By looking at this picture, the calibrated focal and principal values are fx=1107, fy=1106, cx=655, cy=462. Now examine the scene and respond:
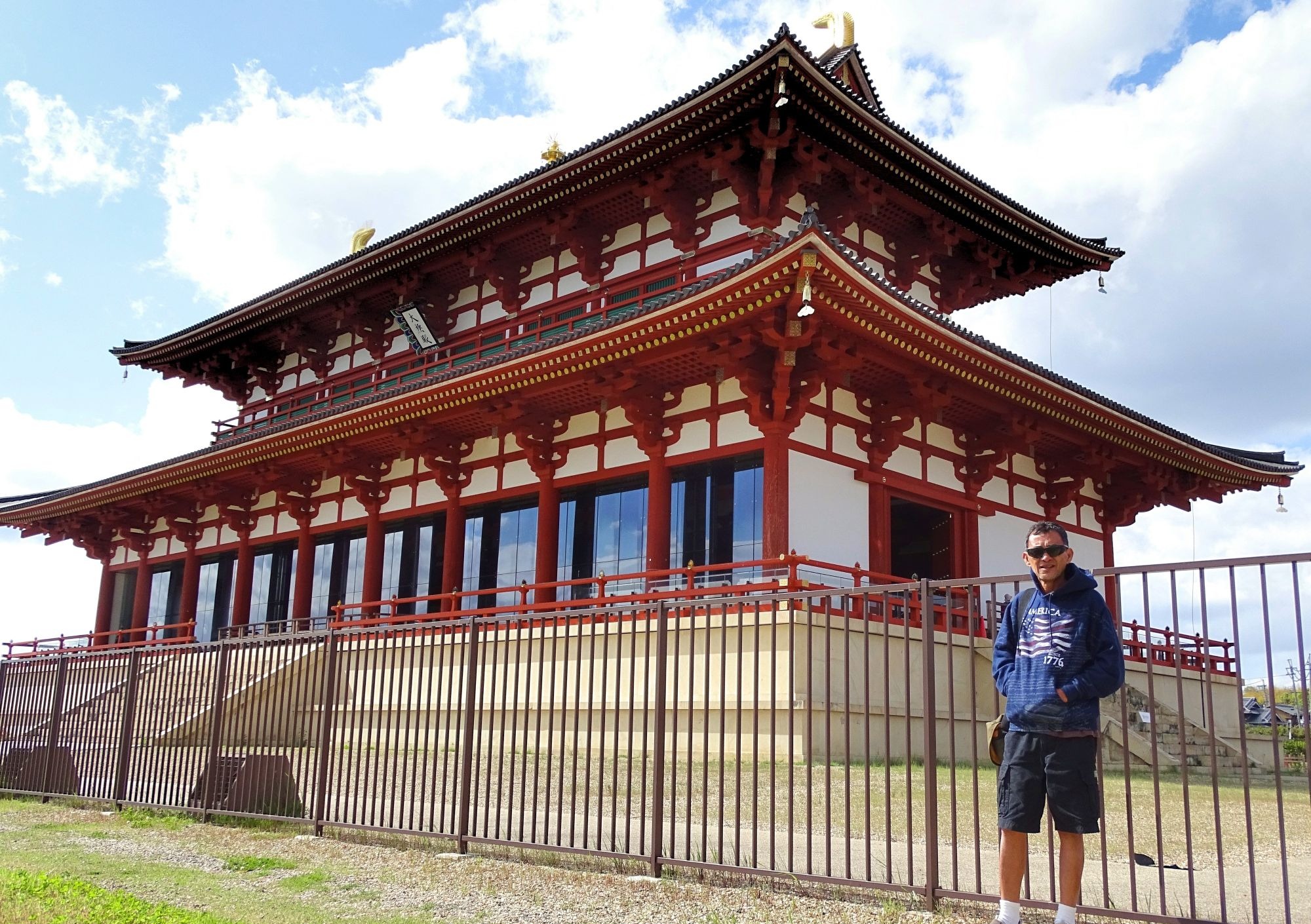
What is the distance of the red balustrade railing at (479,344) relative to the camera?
19031 millimetres

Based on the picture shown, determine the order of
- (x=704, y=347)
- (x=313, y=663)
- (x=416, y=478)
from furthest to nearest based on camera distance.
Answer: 1. (x=416, y=478)
2. (x=704, y=347)
3. (x=313, y=663)

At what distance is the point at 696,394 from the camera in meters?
17.5

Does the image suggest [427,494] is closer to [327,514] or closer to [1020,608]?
[327,514]

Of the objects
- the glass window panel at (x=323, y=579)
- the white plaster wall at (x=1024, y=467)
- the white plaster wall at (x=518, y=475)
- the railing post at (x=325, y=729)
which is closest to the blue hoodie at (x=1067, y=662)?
the railing post at (x=325, y=729)

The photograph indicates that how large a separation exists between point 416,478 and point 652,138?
8.51 metres

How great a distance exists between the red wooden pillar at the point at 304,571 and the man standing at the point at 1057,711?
20676 millimetres

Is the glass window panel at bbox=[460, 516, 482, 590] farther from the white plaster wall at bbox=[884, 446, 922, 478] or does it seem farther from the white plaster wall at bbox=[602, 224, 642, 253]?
the white plaster wall at bbox=[884, 446, 922, 478]

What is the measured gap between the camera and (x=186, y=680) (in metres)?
12.7

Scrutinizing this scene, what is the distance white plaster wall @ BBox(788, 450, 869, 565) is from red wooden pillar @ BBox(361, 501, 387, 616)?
9.89m

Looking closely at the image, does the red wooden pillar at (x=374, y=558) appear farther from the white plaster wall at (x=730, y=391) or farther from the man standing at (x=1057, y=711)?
the man standing at (x=1057, y=711)

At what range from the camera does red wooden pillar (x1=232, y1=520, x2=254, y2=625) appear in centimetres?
2561

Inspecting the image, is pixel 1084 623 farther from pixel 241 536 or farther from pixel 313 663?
pixel 241 536

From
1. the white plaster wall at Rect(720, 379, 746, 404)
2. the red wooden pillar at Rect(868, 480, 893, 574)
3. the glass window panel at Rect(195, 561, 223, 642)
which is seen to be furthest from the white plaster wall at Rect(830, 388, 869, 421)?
the glass window panel at Rect(195, 561, 223, 642)

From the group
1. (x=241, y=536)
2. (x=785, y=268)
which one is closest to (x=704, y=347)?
(x=785, y=268)
